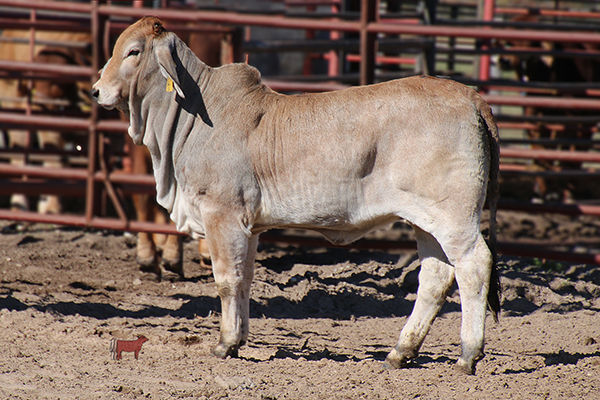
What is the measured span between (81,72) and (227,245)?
241 cm

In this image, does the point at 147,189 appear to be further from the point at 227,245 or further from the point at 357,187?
the point at 357,187

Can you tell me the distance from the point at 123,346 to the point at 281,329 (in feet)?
3.42

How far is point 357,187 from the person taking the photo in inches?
132

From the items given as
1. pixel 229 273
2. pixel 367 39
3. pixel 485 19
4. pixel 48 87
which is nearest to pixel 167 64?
pixel 229 273

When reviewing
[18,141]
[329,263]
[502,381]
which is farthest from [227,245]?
[18,141]

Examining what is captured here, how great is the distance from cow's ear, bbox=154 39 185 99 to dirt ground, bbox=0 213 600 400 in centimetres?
144

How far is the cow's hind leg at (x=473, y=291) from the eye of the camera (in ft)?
10.5

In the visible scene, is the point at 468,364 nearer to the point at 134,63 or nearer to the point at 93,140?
the point at 134,63

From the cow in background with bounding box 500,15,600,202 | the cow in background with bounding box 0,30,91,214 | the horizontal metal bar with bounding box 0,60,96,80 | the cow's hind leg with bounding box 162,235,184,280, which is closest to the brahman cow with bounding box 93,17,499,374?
the cow's hind leg with bounding box 162,235,184,280

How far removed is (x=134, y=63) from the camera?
11.9 ft

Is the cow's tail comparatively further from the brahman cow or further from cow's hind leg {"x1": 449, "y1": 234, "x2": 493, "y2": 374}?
cow's hind leg {"x1": 449, "y1": 234, "x2": 493, "y2": 374}

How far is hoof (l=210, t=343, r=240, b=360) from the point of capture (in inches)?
138

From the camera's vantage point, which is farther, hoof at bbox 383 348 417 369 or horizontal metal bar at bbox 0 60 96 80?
horizontal metal bar at bbox 0 60 96 80

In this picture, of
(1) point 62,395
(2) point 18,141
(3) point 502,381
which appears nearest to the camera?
(1) point 62,395
